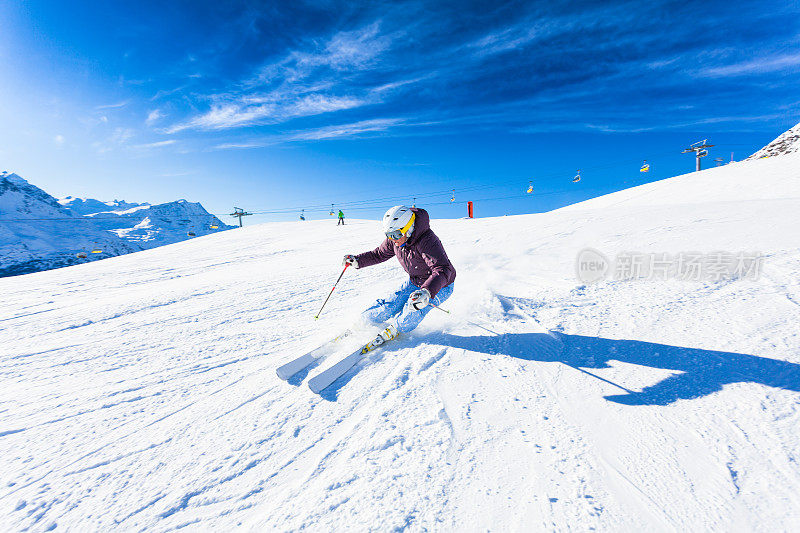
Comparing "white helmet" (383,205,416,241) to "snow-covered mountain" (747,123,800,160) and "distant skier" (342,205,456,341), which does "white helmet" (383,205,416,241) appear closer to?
"distant skier" (342,205,456,341)

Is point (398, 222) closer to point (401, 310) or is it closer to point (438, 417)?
point (401, 310)

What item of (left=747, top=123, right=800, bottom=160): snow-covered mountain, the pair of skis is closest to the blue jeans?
the pair of skis

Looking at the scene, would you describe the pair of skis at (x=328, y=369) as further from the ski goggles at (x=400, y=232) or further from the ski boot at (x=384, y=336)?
the ski goggles at (x=400, y=232)

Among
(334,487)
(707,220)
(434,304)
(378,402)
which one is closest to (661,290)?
(434,304)

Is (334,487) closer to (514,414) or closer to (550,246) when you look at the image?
(514,414)

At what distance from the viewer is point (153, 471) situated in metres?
2.13

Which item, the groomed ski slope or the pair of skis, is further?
the pair of skis

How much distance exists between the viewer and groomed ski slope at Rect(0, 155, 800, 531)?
1748 mm

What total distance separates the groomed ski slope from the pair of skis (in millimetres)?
102

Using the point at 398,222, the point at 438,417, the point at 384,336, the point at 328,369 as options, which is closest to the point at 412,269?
the point at 398,222

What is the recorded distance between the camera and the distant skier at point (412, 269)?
373cm
